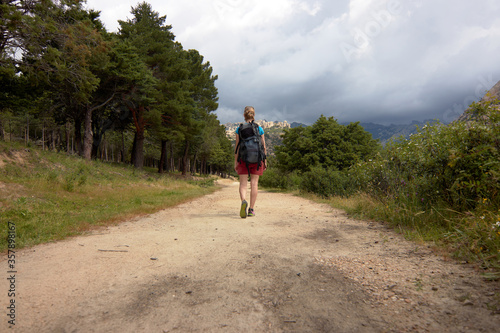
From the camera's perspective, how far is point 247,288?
7.61 ft

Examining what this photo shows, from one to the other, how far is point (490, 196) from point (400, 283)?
2135 millimetres

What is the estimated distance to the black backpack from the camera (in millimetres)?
5539

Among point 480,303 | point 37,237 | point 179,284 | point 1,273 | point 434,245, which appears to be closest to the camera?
point 480,303

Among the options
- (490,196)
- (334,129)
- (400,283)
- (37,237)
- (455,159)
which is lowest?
(37,237)

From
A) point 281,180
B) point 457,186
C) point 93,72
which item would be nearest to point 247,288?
point 457,186

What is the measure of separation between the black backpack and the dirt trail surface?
2.10 metres

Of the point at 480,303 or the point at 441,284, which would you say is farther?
the point at 441,284

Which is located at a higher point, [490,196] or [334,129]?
[334,129]

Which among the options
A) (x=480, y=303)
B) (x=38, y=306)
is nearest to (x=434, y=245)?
(x=480, y=303)

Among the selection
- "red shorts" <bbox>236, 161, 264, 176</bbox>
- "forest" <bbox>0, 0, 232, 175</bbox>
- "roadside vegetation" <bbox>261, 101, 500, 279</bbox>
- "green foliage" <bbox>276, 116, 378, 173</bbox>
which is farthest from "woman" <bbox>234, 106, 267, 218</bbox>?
"green foliage" <bbox>276, 116, 378, 173</bbox>

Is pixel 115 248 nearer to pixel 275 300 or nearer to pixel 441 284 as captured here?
pixel 275 300

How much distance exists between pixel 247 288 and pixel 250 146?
359 centimetres

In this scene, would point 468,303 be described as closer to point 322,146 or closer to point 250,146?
point 250,146

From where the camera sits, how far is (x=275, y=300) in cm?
210
